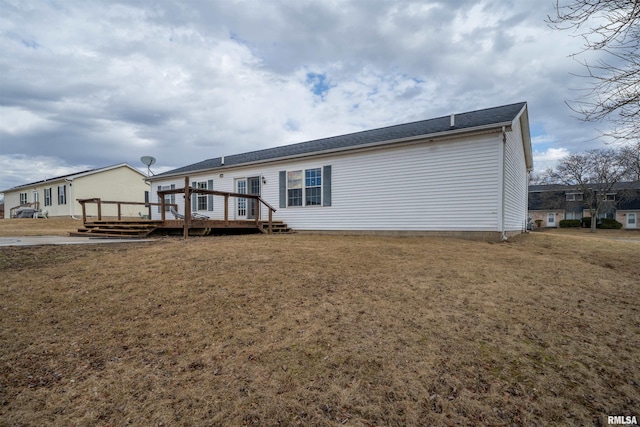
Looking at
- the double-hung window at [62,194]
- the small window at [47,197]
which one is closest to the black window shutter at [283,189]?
the double-hung window at [62,194]

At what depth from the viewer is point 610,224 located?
3150 centimetres

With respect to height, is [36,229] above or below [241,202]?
below

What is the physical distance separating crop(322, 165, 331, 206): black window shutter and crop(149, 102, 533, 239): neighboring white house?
4 centimetres

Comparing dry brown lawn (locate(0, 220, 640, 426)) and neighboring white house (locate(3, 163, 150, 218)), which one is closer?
dry brown lawn (locate(0, 220, 640, 426))

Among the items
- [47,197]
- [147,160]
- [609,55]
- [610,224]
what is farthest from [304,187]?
[610,224]

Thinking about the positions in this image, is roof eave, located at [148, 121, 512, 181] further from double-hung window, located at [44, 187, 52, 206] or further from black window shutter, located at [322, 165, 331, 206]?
double-hung window, located at [44, 187, 52, 206]

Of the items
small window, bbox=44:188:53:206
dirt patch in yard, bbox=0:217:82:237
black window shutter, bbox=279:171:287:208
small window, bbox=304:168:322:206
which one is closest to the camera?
dirt patch in yard, bbox=0:217:82:237

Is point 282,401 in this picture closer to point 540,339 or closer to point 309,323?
point 309,323

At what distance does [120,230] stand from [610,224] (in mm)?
43485

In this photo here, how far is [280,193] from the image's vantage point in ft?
41.3

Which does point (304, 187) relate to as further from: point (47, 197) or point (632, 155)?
point (47, 197)

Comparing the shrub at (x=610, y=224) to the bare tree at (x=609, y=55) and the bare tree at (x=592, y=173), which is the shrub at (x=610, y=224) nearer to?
the bare tree at (x=592, y=173)

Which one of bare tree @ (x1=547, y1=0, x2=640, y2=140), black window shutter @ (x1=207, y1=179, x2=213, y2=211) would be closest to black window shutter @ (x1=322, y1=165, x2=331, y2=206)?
black window shutter @ (x1=207, y1=179, x2=213, y2=211)

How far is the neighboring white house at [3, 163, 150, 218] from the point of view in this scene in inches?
880
